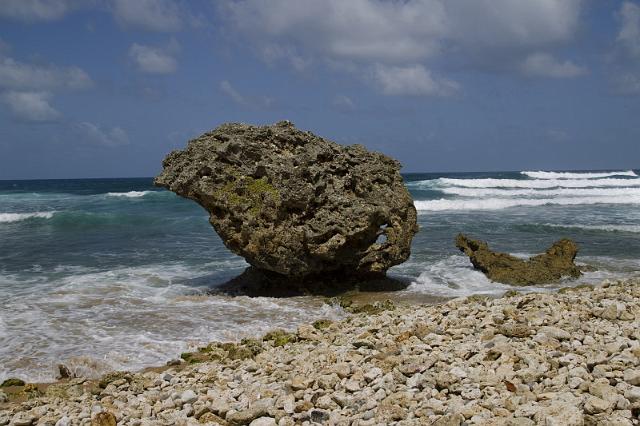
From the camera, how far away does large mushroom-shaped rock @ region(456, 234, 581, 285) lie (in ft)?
43.9

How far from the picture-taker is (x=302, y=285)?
12641mm

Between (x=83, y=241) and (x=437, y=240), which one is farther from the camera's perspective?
(x=83, y=241)

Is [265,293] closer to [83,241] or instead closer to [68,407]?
[68,407]

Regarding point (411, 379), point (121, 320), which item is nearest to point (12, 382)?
point (121, 320)

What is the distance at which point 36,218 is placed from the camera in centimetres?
3247

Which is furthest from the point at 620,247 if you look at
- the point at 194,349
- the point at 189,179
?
the point at 194,349

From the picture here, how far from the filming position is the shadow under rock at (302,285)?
41.3 feet

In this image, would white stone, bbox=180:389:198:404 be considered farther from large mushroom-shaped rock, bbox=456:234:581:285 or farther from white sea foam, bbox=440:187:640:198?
white sea foam, bbox=440:187:640:198

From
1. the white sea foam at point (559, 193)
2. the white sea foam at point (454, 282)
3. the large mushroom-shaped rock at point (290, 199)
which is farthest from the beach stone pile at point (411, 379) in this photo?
the white sea foam at point (559, 193)

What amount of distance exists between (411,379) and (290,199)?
6.74 meters

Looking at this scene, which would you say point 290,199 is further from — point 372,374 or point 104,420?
point 104,420

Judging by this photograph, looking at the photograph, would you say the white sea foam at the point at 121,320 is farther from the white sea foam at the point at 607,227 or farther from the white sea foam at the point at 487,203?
the white sea foam at the point at 487,203

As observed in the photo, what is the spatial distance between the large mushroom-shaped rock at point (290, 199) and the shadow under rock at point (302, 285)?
0.15 meters

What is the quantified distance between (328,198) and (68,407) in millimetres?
6988
